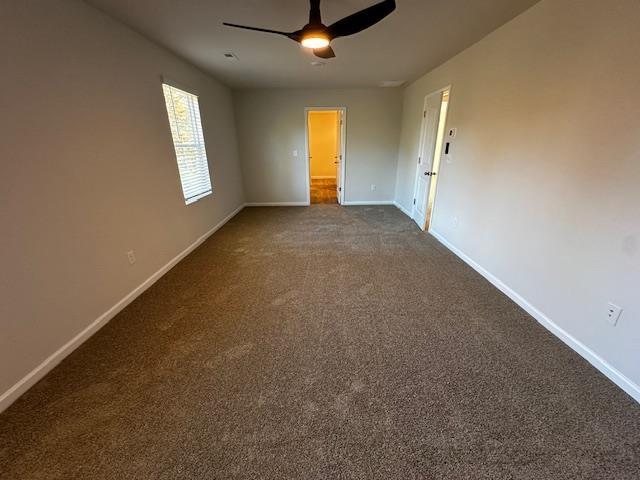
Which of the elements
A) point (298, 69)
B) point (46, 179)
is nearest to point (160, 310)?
point (46, 179)

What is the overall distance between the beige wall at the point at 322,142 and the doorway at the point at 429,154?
4.53 m

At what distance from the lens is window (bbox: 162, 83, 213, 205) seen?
3.23 meters

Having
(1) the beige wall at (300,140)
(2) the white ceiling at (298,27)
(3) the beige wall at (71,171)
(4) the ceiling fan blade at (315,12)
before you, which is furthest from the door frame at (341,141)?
(4) the ceiling fan blade at (315,12)

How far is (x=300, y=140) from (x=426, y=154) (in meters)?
2.58

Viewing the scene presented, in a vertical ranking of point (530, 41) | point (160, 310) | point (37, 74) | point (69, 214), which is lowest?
point (160, 310)

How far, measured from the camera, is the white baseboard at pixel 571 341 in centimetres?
155

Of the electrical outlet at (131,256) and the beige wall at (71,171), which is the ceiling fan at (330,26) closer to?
the beige wall at (71,171)

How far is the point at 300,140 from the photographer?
18.2ft

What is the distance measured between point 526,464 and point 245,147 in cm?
589

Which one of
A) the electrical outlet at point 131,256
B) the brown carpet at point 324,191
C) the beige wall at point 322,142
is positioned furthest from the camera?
the beige wall at point 322,142

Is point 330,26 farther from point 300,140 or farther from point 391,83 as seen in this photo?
point 300,140

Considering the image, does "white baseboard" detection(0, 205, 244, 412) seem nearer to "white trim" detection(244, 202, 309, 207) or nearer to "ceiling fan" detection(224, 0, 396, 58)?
"ceiling fan" detection(224, 0, 396, 58)

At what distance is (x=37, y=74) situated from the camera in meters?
1.65

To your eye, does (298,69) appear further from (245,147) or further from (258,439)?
(258,439)
